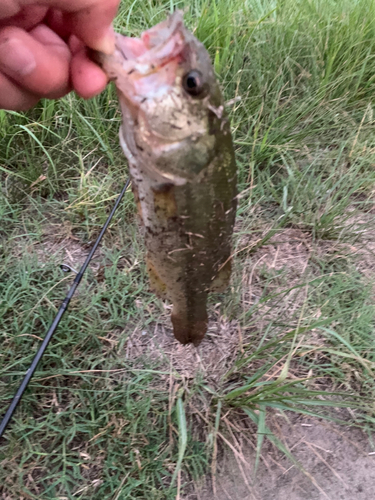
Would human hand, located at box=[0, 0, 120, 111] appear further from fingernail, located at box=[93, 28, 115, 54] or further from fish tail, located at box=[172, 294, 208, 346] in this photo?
fish tail, located at box=[172, 294, 208, 346]

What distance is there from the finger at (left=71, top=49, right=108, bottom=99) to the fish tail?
772 millimetres

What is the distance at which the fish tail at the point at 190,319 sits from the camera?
4.48 ft

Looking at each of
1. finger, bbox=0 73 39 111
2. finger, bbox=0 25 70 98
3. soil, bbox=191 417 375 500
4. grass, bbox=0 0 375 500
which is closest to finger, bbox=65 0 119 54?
finger, bbox=0 25 70 98

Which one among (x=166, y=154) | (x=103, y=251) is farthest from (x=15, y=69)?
(x=103, y=251)

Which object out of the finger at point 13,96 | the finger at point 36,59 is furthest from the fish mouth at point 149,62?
the finger at point 13,96

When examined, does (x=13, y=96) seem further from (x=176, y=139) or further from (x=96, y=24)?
(x=176, y=139)

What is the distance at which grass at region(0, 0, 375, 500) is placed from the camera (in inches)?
61.4

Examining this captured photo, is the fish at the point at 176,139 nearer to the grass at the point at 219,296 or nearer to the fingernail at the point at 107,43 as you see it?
the fingernail at the point at 107,43

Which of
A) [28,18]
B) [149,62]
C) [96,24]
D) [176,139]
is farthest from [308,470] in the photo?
[28,18]

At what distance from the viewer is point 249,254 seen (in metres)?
2.12

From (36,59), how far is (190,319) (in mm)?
986

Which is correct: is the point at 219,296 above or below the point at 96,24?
below

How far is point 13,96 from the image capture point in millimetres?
1155

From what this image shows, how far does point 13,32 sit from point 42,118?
139 cm
